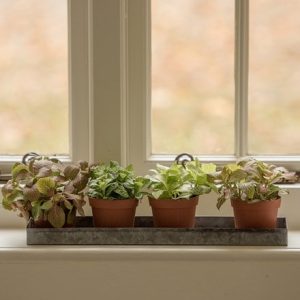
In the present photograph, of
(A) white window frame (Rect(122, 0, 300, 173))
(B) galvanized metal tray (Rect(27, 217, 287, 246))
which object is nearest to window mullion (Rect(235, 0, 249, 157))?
(A) white window frame (Rect(122, 0, 300, 173))

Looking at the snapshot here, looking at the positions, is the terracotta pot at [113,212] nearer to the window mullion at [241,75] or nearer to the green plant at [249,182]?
the green plant at [249,182]

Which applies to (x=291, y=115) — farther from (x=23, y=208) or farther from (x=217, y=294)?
(x=23, y=208)

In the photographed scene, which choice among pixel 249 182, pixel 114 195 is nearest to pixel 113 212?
pixel 114 195

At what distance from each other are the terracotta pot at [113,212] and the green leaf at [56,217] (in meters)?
0.09

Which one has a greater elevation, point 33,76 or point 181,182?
point 33,76

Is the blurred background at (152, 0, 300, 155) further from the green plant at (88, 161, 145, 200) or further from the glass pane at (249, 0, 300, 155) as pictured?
the green plant at (88, 161, 145, 200)

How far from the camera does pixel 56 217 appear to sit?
1.83m

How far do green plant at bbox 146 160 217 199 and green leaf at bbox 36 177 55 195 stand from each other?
25 cm

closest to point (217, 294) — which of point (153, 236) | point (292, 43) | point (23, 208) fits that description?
point (153, 236)

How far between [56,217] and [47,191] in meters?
0.07

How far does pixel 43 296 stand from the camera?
1812 millimetres

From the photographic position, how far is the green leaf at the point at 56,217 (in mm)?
1828

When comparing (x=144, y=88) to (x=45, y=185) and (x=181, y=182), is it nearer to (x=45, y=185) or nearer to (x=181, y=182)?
(x=181, y=182)

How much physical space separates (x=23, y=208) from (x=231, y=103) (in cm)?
68
